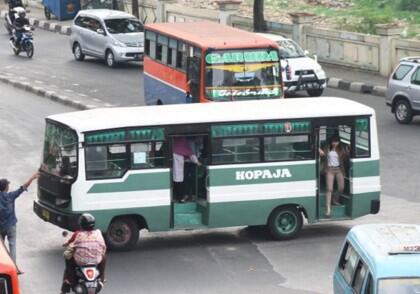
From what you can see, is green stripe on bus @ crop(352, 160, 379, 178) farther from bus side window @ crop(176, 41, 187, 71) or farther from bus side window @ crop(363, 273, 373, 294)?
bus side window @ crop(176, 41, 187, 71)

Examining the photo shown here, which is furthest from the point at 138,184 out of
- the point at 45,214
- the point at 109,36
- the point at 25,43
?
the point at 25,43

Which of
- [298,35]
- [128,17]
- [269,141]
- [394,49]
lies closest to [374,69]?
[394,49]

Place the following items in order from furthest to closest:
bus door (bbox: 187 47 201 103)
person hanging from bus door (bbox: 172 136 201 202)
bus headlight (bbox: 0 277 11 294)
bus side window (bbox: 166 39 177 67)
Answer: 1. bus side window (bbox: 166 39 177 67)
2. bus door (bbox: 187 47 201 103)
3. person hanging from bus door (bbox: 172 136 201 202)
4. bus headlight (bbox: 0 277 11 294)

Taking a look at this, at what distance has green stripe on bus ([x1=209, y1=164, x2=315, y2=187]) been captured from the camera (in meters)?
18.0

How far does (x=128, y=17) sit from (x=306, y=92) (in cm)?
834

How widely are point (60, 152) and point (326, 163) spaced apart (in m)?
4.11

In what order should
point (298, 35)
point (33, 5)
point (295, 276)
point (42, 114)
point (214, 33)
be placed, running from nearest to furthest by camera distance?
point (295, 276)
point (214, 33)
point (42, 114)
point (298, 35)
point (33, 5)

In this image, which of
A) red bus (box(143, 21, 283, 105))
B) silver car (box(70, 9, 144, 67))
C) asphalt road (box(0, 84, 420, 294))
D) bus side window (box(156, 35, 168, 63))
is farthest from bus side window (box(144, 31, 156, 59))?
silver car (box(70, 9, 144, 67))

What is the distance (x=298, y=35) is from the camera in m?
37.6

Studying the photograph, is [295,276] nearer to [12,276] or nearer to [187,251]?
[187,251]

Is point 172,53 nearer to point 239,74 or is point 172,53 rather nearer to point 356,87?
point 239,74

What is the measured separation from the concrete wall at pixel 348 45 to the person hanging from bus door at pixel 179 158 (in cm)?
1621

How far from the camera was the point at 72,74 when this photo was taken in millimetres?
37062

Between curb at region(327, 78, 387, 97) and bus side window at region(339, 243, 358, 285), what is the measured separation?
19.5 m
